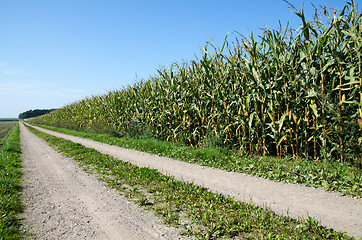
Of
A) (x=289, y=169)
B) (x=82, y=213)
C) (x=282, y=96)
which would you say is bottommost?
(x=82, y=213)

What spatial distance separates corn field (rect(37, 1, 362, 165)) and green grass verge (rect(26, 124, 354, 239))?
3042mm

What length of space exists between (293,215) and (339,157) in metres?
3.12

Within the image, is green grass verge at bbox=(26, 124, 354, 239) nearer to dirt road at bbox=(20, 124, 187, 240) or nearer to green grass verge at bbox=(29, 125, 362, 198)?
dirt road at bbox=(20, 124, 187, 240)

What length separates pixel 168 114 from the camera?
10664 millimetres

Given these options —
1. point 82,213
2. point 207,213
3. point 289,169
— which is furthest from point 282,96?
point 82,213

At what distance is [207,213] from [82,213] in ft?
6.56

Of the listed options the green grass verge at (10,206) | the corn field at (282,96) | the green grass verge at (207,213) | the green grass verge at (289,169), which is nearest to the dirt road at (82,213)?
the green grass verge at (10,206)

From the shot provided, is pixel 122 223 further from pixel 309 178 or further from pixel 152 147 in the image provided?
pixel 152 147

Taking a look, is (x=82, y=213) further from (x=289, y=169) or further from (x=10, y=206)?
(x=289, y=169)

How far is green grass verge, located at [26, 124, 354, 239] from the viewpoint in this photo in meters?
2.98

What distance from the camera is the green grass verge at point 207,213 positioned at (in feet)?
9.78

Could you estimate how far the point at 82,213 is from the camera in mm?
3789

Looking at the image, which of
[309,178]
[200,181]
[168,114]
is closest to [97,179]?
[200,181]

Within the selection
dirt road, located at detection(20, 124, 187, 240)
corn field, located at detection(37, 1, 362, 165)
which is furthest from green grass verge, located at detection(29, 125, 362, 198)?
dirt road, located at detection(20, 124, 187, 240)
